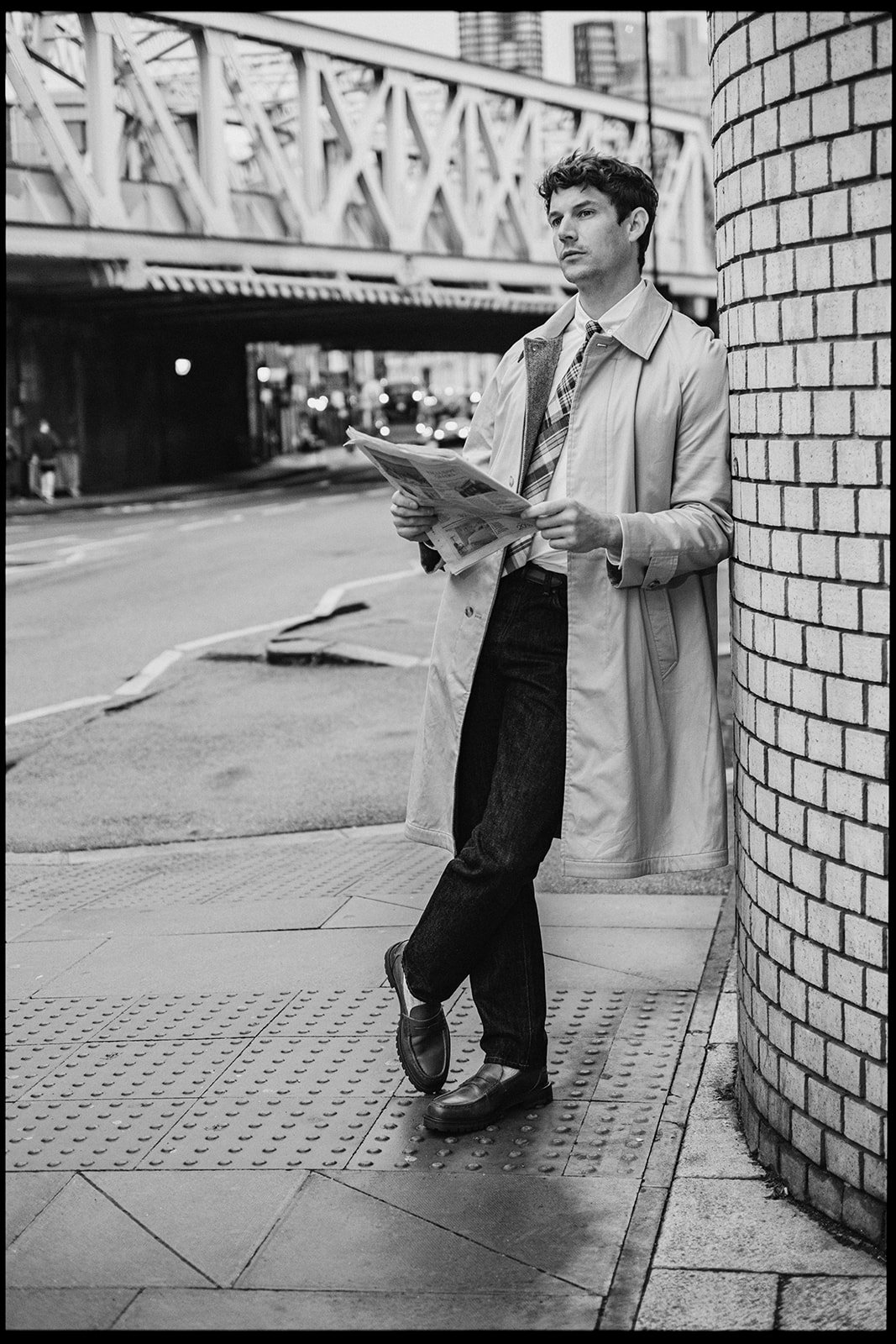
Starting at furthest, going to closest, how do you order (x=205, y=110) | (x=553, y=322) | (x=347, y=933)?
(x=205, y=110) < (x=347, y=933) < (x=553, y=322)

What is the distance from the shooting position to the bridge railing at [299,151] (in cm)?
3378

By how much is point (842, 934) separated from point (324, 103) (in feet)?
131

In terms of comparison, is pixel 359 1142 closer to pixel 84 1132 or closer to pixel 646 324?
pixel 84 1132

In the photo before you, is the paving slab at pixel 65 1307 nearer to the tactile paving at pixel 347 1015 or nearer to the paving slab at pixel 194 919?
the tactile paving at pixel 347 1015

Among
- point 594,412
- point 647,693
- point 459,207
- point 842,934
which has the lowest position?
point 842,934

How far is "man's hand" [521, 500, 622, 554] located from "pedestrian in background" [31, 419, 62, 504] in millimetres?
33931

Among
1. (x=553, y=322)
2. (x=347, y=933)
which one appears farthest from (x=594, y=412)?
(x=347, y=933)

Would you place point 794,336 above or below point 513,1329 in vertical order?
above

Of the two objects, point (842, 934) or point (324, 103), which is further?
point (324, 103)

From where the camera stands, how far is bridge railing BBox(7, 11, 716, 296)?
3378 cm

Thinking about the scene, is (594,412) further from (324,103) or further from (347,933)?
(324,103)

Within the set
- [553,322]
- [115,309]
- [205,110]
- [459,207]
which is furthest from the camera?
[459,207]

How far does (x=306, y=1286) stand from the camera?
290 cm

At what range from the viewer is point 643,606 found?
3.38m
